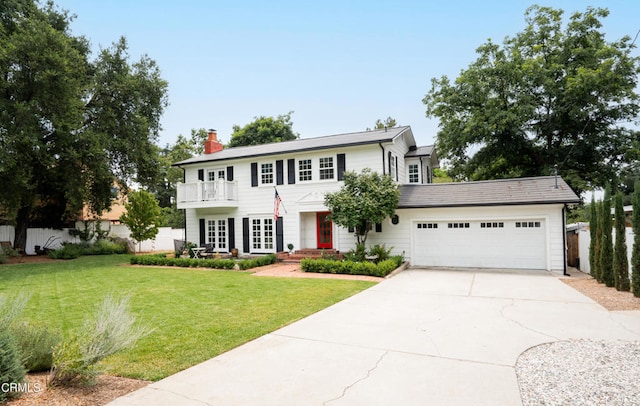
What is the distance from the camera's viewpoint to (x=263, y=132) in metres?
39.2

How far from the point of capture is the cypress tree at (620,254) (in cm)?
983

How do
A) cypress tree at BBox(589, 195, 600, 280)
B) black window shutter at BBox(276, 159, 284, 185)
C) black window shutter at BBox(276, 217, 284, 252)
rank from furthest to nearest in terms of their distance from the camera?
black window shutter at BBox(276, 159, 284, 185)
black window shutter at BBox(276, 217, 284, 252)
cypress tree at BBox(589, 195, 600, 280)

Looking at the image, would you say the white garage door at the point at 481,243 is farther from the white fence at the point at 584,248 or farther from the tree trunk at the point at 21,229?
the tree trunk at the point at 21,229

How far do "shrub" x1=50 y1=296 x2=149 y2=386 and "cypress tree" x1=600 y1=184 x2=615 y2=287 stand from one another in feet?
41.2

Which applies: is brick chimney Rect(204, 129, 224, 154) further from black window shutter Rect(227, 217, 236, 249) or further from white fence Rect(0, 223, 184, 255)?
white fence Rect(0, 223, 184, 255)

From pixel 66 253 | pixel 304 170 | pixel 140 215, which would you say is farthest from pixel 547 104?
pixel 66 253

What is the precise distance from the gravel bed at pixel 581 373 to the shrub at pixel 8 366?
510cm

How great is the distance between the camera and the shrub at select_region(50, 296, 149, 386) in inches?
149

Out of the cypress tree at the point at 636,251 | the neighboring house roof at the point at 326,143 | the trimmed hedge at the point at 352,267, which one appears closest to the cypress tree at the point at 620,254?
the cypress tree at the point at 636,251

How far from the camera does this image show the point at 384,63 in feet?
54.3

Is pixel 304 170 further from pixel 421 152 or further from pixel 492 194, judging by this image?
pixel 492 194

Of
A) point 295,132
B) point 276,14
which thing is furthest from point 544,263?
point 295,132

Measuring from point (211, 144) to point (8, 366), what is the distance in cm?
2086

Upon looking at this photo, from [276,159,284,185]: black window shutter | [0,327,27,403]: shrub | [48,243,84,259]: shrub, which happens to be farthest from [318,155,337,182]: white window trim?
[48,243,84,259]: shrub
